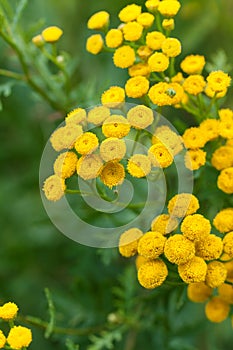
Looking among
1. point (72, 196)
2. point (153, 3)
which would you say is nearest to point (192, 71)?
point (153, 3)

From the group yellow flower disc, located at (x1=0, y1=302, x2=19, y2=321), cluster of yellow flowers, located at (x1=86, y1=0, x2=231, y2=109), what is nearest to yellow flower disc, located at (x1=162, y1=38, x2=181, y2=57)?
cluster of yellow flowers, located at (x1=86, y1=0, x2=231, y2=109)

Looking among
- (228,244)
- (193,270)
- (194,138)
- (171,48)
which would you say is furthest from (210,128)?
(193,270)

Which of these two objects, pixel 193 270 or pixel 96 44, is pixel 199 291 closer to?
pixel 193 270

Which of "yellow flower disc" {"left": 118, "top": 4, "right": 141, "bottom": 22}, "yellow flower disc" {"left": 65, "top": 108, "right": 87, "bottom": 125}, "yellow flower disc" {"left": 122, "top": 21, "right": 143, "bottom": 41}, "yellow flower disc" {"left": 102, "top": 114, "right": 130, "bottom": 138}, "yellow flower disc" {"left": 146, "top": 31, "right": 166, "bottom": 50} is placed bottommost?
"yellow flower disc" {"left": 102, "top": 114, "right": 130, "bottom": 138}

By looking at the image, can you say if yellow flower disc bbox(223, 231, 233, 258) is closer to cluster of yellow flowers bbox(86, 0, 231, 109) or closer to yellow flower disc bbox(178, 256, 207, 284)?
yellow flower disc bbox(178, 256, 207, 284)

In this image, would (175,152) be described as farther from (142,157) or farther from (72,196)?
(72,196)

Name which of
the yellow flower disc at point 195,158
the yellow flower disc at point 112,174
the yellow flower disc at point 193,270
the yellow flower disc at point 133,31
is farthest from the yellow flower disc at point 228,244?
the yellow flower disc at point 133,31
